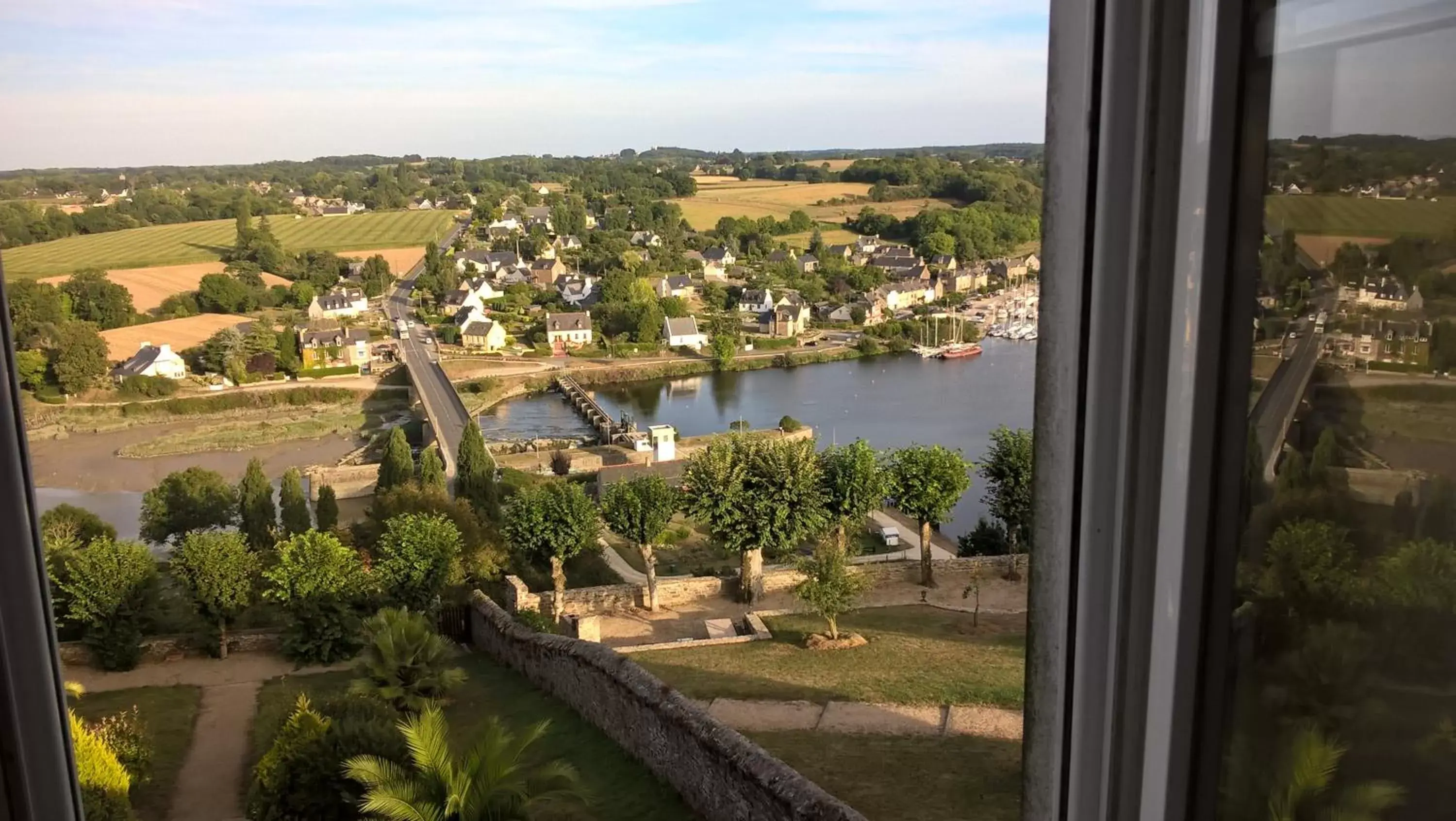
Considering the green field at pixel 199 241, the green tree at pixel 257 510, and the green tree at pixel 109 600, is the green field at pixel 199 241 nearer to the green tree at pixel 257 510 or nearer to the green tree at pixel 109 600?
the green tree at pixel 109 600

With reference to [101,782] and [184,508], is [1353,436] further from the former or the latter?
[184,508]

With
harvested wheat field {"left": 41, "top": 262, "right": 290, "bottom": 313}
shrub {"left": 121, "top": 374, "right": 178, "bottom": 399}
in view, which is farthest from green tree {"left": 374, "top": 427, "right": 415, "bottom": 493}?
shrub {"left": 121, "top": 374, "right": 178, "bottom": 399}

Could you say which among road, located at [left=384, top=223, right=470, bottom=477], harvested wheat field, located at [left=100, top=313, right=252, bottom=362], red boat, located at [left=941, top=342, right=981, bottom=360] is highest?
harvested wheat field, located at [left=100, top=313, right=252, bottom=362]

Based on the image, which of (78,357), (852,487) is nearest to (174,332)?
(78,357)

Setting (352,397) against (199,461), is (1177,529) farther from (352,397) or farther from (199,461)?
(352,397)

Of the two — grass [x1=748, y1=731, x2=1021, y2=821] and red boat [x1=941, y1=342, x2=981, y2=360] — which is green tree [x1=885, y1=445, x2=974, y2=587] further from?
red boat [x1=941, y1=342, x2=981, y2=360]

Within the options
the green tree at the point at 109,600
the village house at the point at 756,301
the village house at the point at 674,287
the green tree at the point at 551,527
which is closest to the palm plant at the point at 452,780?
the green tree at the point at 109,600
